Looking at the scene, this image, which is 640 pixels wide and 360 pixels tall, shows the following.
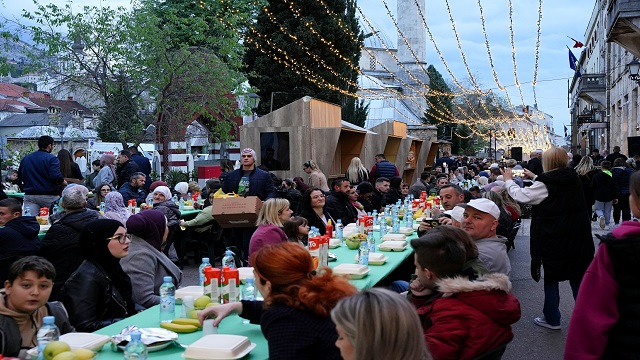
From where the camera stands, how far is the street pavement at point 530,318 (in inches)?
240

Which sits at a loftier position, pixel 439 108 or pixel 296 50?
pixel 296 50

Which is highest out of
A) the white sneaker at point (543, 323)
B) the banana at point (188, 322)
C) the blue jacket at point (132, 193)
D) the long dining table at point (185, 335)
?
the blue jacket at point (132, 193)

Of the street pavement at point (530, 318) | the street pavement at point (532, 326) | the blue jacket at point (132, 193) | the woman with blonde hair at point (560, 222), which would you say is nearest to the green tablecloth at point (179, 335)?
the street pavement at point (532, 326)

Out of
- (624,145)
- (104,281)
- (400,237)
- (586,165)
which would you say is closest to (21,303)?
(104,281)

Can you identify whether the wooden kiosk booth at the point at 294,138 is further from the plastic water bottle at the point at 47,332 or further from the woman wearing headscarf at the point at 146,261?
the plastic water bottle at the point at 47,332

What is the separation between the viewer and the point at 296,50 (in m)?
25.6

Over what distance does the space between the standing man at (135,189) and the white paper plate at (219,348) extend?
28.0 feet

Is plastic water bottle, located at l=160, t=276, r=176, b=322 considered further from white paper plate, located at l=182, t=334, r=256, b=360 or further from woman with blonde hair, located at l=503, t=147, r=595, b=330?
woman with blonde hair, located at l=503, t=147, r=595, b=330

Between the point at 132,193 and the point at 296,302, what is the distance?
353 inches

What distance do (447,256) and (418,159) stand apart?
23.1 meters

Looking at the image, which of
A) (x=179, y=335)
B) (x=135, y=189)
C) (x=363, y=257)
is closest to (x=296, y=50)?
(x=135, y=189)

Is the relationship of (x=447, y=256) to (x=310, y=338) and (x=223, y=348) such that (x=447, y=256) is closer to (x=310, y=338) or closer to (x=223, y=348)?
(x=310, y=338)

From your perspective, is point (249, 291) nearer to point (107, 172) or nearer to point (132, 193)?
point (132, 193)

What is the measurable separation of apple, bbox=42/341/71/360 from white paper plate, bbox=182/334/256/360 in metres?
0.57
